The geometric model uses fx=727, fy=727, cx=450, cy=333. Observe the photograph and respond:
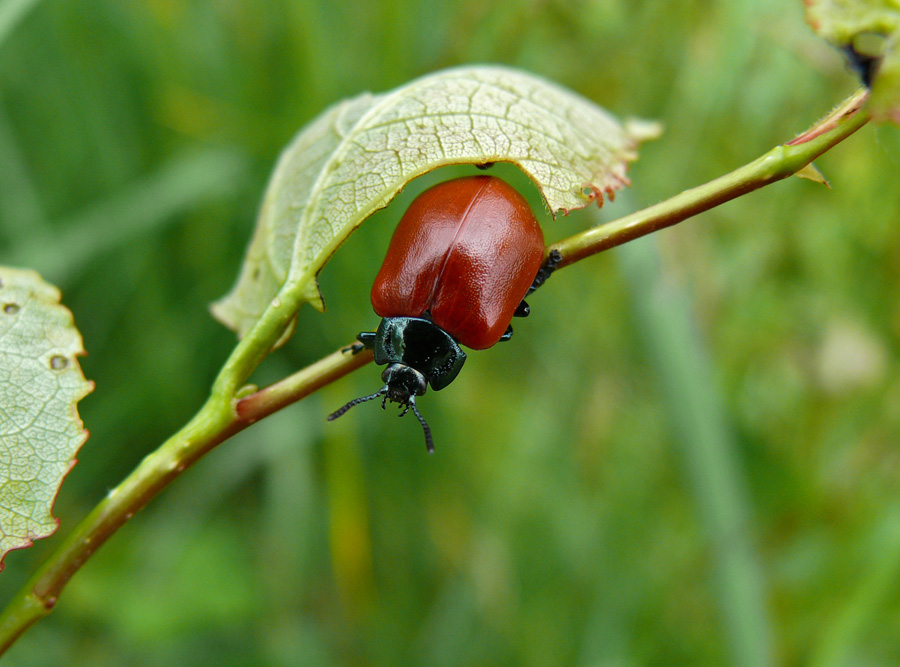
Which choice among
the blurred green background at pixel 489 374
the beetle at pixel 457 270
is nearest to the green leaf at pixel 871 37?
the beetle at pixel 457 270

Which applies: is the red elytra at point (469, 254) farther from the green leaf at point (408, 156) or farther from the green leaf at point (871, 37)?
the green leaf at point (871, 37)

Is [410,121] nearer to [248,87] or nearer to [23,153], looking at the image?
[248,87]

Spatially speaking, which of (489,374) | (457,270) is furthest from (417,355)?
(489,374)

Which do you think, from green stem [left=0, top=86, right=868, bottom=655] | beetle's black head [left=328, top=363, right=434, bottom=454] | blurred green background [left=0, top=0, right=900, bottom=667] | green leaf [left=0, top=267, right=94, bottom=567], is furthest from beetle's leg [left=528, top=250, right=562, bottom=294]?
blurred green background [left=0, top=0, right=900, bottom=667]

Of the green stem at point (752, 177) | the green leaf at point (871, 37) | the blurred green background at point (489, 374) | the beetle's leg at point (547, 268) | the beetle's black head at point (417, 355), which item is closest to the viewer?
the green leaf at point (871, 37)

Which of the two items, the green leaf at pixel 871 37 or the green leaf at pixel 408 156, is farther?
the green leaf at pixel 408 156

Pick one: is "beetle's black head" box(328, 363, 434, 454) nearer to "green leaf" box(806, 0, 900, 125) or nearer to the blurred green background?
the blurred green background
